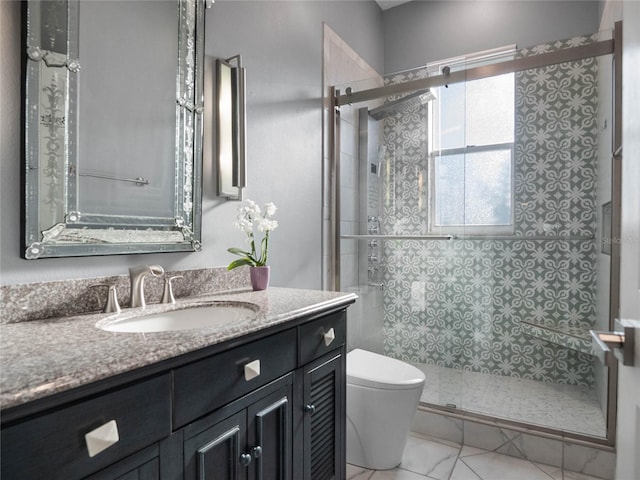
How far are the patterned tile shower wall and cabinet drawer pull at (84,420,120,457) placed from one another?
196 centimetres

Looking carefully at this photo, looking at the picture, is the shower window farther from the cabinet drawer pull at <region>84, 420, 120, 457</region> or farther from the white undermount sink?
the cabinet drawer pull at <region>84, 420, 120, 457</region>

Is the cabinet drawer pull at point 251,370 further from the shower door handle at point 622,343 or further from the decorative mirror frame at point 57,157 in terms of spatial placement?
the shower door handle at point 622,343

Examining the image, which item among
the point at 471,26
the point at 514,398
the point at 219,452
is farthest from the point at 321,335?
the point at 471,26

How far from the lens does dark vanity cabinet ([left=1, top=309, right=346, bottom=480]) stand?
604 millimetres

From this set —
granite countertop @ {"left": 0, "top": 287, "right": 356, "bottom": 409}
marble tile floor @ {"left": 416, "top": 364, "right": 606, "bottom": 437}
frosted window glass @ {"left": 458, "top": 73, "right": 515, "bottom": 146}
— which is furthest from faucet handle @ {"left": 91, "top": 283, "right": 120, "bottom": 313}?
frosted window glass @ {"left": 458, "top": 73, "right": 515, "bottom": 146}

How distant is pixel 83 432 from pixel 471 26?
3.36 meters

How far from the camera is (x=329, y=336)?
137 centimetres

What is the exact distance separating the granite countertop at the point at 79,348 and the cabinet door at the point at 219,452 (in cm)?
22

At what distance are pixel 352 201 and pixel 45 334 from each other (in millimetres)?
1895

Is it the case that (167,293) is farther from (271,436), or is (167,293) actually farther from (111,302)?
(271,436)

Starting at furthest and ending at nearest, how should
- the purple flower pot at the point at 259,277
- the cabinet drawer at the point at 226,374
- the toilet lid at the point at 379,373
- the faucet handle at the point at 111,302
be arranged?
the toilet lid at the point at 379,373 < the purple flower pot at the point at 259,277 < the faucet handle at the point at 111,302 < the cabinet drawer at the point at 226,374

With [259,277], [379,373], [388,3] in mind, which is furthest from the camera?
[388,3]

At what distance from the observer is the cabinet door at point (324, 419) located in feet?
4.09

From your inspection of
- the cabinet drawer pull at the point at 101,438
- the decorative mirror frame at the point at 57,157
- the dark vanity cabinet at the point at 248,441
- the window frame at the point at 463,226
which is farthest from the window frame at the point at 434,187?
the cabinet drawer pull at the point at 101,438
